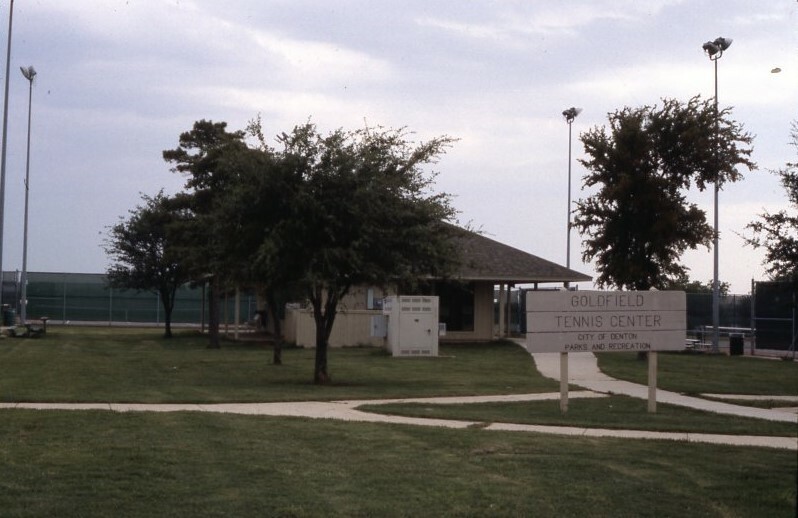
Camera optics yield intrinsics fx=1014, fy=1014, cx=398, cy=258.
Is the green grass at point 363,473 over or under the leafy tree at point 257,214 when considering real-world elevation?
under

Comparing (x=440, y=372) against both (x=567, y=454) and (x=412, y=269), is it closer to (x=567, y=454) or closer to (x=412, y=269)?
(x=412, y=269)

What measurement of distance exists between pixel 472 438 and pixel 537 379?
38.5 feet

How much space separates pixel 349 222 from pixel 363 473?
11.5 m

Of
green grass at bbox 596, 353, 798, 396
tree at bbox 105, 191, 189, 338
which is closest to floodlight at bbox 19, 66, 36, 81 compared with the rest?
tree at bbox 105, 191, 189, 338

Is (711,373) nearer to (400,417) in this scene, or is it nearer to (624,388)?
(624,388)

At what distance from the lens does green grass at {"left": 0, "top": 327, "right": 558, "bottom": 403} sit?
60.5ft

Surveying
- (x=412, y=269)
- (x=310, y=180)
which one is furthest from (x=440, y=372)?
Result: (x=310, y=180)

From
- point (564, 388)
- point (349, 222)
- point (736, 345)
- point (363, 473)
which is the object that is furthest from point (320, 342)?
point (736, 345)

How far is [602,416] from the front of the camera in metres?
15.4

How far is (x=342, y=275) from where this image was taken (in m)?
21.3

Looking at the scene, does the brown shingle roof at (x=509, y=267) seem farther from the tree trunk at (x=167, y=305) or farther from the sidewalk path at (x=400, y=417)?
the sidewalk path at (x=400, y=417)

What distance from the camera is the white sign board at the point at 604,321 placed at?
644 inches

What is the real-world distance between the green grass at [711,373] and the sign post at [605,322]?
427 centimetres

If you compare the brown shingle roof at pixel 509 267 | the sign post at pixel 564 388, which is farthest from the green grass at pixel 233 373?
the sign post at pixel 564 388
